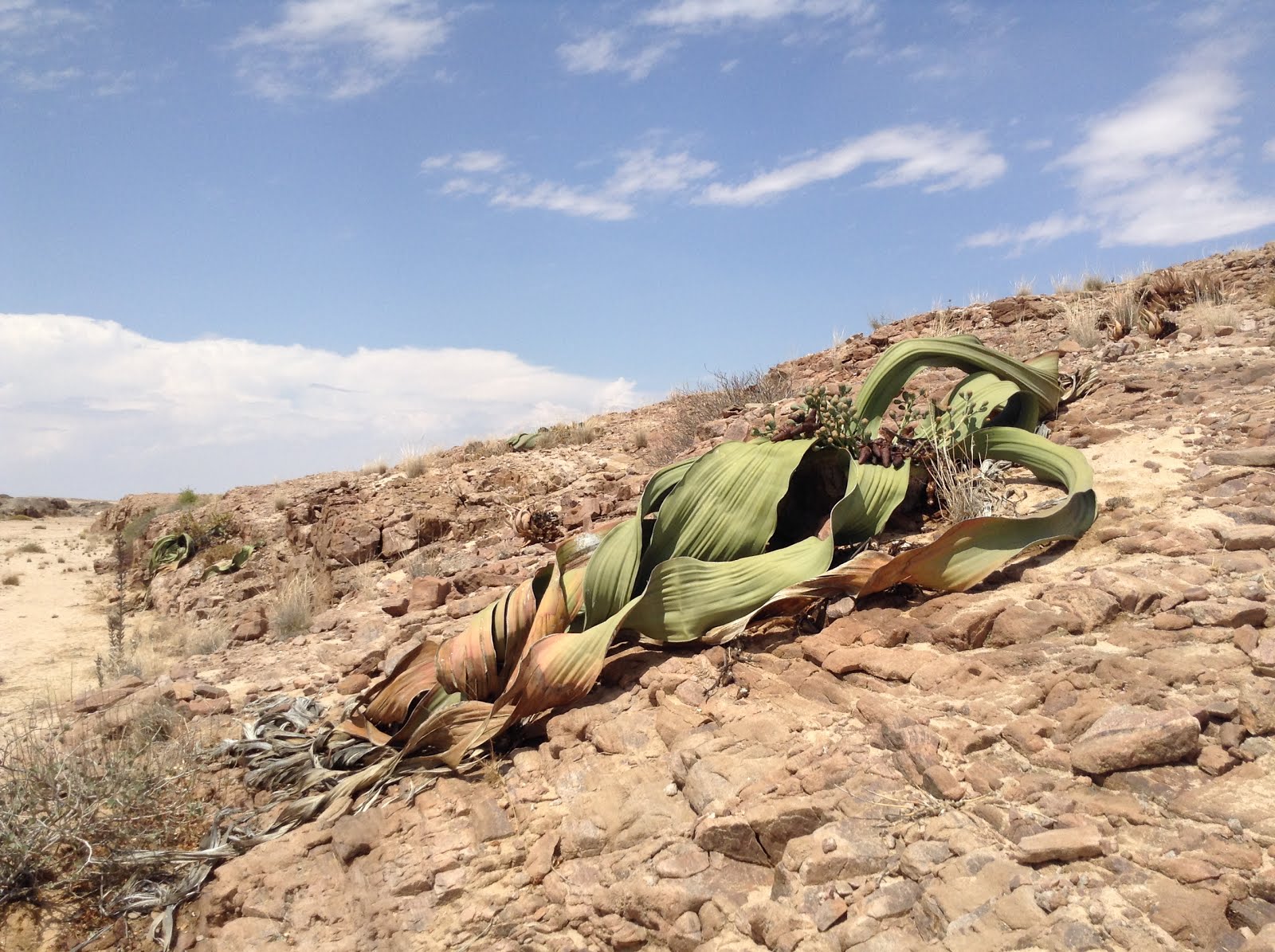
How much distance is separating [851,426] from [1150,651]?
1744 mm

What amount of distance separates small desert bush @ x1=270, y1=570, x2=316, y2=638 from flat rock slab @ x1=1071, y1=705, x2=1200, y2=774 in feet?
14.3

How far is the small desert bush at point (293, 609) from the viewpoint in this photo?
222 inches

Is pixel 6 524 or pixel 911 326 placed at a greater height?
pixel 911 326

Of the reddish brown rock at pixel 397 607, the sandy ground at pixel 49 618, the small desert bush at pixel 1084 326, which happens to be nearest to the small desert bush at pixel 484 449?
the sandy ground at pixel 49 618

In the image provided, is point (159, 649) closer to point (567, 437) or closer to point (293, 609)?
point (293, 609)

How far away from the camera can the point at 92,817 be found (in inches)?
113

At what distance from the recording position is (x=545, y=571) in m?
3.40

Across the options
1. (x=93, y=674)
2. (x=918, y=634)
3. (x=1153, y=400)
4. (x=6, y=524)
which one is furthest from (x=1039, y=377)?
(x=6, y=524)

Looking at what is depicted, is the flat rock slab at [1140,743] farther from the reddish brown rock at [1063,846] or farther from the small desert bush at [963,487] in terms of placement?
the small desert bush at [963,487]

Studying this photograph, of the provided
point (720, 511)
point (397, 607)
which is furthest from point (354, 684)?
point (720, 511)

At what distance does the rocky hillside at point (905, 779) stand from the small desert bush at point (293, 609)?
143 centimetres

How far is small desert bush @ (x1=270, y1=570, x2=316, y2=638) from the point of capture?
5.65 m

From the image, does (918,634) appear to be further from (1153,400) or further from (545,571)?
(1153,400)

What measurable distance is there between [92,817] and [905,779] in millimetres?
2587
